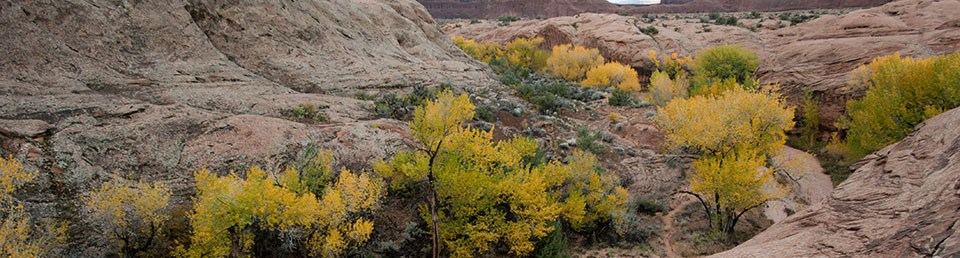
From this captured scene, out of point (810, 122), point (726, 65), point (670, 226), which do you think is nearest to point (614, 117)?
point (670, 226)

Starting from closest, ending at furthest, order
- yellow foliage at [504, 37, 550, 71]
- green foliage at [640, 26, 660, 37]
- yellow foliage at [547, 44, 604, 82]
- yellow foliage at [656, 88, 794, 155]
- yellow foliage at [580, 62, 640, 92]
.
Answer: yellow foliage at [656, 88, 794, 155], yellow foliage at [580, 62, 640, 92], yellow foliage at [547, 44, 604, 82], yellow foliage at [504, 37, 550, 71], green foliage at [640, 26, 660, 37]

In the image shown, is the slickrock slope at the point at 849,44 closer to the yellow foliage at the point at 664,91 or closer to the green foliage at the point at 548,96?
the yellow foliage at the point at 664,91

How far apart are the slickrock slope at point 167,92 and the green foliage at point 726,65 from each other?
24.0m

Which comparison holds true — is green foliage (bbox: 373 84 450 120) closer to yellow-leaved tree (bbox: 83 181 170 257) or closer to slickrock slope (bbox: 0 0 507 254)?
slickrock slope (bbox: 0 0 507 254)

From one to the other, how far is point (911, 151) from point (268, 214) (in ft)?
49.8

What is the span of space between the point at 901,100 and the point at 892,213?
15523mm

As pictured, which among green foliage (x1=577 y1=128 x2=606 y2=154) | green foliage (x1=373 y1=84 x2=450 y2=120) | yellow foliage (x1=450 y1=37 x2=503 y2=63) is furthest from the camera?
yellow foliage (x1=450 y1=37 x2=503 y2=63)

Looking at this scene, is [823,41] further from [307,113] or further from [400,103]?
[307,113]

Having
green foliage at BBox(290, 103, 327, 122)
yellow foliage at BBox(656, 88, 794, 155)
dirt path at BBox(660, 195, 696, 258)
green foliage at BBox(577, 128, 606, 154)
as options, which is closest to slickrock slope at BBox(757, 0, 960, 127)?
yellow foliage at BBox(656, 88, 794, 155)

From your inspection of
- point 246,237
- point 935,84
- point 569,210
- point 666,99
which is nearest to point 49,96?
point 246,237

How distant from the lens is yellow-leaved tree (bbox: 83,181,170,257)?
9102 millimetres

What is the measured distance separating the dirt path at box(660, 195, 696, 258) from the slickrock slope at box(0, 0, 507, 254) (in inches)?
395

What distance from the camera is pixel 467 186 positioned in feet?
41.4

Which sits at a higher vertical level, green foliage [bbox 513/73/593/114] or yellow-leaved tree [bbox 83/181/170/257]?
yellow-leaved tree [bbox 83/181/170/257]
